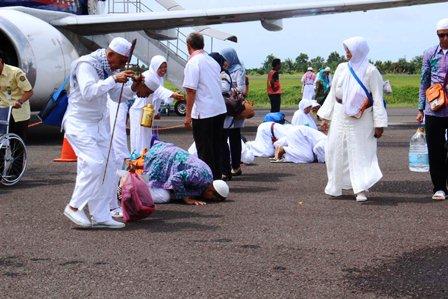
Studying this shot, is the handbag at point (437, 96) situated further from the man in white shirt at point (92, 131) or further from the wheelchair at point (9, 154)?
the wheelchair at point (9, 154)

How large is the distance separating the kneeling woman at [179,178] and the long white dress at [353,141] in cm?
134

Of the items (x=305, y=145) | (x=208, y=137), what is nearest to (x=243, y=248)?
(x=208, y=137)

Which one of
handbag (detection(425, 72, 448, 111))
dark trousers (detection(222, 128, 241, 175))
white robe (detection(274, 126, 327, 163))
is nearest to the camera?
handbag (detection(425, 72, 448, 111))

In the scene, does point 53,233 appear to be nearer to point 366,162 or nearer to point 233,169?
point 366,162

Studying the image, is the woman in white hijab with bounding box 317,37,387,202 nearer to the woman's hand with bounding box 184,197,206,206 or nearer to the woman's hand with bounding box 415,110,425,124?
the woman's hand with bounding box 415,110,425,124

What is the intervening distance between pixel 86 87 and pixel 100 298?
8.93 feet

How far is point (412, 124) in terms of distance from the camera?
22.1m

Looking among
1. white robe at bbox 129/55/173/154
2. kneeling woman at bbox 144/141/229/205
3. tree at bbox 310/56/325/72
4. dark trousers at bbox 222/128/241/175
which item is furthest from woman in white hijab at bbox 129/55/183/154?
tree at bbox 310/56/325/72

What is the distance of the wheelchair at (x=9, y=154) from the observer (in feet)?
33.7

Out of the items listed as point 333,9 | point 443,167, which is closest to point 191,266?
point 443,167

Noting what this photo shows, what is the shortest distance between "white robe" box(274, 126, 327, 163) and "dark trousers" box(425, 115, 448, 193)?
13.1ft

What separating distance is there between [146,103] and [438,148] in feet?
12.0

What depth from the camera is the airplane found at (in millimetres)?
16547

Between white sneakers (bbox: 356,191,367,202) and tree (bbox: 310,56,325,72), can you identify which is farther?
tree (bbox: 310,56,325,72)
